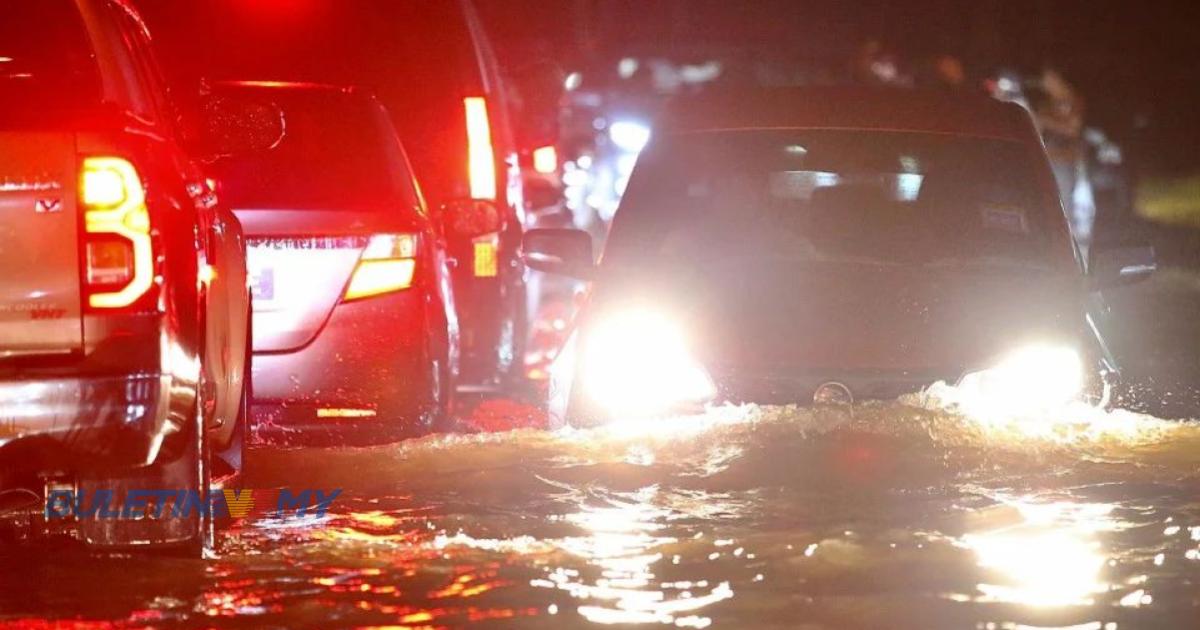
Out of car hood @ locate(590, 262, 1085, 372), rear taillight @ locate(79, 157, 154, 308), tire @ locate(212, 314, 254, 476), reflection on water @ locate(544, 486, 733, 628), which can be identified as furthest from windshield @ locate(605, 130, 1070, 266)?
rear taillight @ locate(79, 157, 154, 308)

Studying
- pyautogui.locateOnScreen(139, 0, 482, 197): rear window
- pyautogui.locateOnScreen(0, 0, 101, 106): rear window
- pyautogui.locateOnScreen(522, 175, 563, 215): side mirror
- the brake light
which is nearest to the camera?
pyautogui.locateOnScreen(0, 0, 101, 106): rear window

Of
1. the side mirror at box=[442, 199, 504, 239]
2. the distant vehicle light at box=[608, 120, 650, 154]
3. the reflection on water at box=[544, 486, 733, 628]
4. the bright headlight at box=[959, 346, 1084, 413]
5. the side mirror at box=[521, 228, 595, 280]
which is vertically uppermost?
the distant vehicle light at box=[608, 120, 650, 154]

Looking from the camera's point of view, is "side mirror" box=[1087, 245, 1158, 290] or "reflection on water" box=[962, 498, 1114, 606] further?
"side mirror" box=[1087, 245, 1158, 290]

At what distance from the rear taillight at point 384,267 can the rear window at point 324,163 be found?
175mm

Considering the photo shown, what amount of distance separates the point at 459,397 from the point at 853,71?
1272 inches

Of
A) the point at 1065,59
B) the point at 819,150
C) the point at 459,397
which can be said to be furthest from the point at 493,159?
the point at 1065,59

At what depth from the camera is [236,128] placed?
784cm

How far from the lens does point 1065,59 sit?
33375 millimetres

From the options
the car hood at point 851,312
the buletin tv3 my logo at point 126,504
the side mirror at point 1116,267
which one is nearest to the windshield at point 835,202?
the side mirror at point 1116,267

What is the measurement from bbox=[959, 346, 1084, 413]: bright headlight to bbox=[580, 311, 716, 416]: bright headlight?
2.78 feet

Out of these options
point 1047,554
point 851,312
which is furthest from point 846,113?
point 1047,554

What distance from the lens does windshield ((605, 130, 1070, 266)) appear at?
9250 millimetres

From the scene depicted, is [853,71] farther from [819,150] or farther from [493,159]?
[819,150]

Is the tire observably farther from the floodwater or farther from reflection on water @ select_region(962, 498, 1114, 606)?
reflection on water @ select_region(962, 498, 1114, 606)
